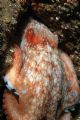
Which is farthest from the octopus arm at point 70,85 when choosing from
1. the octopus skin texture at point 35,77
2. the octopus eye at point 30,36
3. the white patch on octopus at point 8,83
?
the white patch on octopus at point 8,83

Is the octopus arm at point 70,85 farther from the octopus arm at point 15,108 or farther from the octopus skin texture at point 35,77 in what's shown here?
the octopus arm at point 15,108

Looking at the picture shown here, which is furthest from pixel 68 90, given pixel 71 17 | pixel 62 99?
pixel 71 17

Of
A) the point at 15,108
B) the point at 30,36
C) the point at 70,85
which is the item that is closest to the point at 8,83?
the point at 15,108

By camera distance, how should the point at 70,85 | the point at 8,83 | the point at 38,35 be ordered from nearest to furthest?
the point at 8,83 < the point at 38,35 < the point at 70,85

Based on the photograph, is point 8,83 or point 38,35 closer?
point 8,83

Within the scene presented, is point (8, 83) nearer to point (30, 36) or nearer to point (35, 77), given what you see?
point (35, 77)

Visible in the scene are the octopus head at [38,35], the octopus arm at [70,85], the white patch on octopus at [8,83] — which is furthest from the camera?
the octopus arm at [70,85]

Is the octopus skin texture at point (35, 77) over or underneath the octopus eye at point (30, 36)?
underneath
